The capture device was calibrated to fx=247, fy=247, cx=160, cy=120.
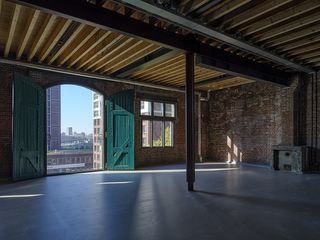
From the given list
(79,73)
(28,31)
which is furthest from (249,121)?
(28,31)

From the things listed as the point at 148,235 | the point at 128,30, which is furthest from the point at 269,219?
the point at 128,30

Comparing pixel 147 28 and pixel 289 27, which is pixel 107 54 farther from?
pixel 289 27

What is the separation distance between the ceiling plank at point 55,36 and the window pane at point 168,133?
17.5ft

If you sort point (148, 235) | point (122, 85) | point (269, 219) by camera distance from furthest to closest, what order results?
point (122, 85) < point (269, 219) < point (148, 235)

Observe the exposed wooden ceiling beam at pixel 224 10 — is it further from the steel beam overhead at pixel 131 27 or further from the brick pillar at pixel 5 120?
the brick pillar at pixel 5 120

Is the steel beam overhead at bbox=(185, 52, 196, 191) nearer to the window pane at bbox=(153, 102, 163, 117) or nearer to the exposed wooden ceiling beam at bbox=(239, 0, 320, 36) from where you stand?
the exposed wooden ceiling beam at bbox=(239, 0, 320, 36)

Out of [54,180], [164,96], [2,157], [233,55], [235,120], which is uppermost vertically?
[233,55]

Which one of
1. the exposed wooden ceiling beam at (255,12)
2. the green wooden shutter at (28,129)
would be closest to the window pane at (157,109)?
the green wooden shutter at (28,129)

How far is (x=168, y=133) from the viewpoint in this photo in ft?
33.7

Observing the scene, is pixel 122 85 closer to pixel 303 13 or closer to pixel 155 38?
pixel 155 38

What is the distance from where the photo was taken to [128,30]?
427 cm

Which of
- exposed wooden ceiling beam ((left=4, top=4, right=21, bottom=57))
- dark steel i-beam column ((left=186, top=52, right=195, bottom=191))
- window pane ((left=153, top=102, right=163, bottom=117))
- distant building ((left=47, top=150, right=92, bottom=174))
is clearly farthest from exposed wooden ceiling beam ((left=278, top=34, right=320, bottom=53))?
distant building ((left=47, top=150, right=92, bottom=174))

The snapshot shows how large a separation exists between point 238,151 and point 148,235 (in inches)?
311

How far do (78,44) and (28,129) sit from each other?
291 centimetres
